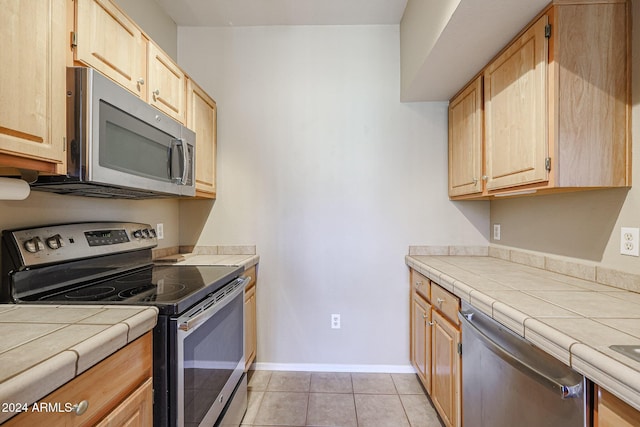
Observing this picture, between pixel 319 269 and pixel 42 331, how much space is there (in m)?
1.71

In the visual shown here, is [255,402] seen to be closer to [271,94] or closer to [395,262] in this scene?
[395,262]

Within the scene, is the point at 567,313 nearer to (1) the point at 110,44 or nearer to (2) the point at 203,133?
(1) the point at 110,44

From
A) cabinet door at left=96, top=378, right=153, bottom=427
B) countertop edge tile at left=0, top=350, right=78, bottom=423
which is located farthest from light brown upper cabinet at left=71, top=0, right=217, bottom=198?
cabinet door at left=96, top=378, right=153, bottom=427

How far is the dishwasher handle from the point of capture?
739mm

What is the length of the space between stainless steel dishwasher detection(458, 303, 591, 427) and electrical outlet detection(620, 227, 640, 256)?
65 cm

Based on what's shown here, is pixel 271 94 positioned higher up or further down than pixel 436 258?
higher up

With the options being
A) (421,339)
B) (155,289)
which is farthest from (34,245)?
(421,339)

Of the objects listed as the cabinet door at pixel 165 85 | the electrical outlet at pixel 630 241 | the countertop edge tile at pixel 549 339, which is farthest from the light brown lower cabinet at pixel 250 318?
the electrical outlet at pixel 630 241

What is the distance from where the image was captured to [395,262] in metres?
2.29

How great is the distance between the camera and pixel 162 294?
1171mm

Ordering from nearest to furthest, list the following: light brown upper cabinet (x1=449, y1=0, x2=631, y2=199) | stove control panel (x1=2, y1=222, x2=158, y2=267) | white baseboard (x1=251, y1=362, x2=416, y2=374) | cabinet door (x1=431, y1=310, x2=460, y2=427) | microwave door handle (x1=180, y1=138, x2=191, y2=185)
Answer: stove control panel (x1=2, y1=222, x2=158, y2=267)
light brown upper cabinet (x1=449, y1=0, x2=631, y2=199)
cabinet door (x1=431, y1=310, x2=460, y2=427)
microwave door handle (x1=180, y1=138, x2=191, y2=185)
white baseboard (x1=251, y1=362, x2=416, y2=374)

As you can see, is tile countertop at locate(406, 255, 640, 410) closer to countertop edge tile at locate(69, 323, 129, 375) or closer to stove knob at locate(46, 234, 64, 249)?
countertop edge tile at locate(69, 323, 129, 375)

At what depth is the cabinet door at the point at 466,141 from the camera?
71.2 inches

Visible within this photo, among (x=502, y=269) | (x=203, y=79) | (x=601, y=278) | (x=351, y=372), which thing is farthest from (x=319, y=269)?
(x=203, y=79)
